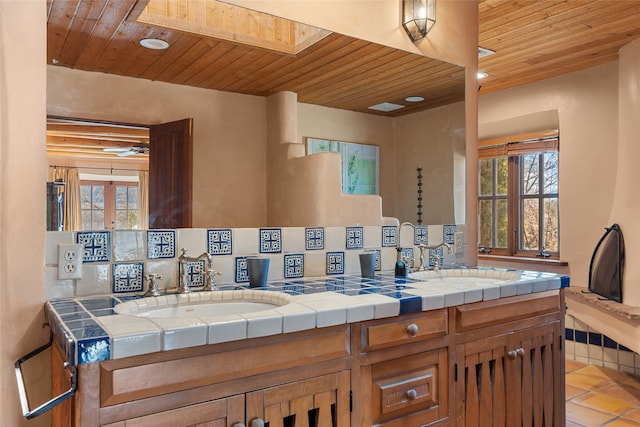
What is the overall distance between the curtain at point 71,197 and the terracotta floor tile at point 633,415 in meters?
3.12

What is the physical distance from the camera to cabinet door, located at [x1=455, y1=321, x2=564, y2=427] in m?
1.69

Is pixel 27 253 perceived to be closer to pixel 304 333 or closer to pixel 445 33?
pixel 304 333

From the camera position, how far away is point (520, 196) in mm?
4379

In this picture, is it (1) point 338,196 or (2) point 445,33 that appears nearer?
(1) point 338,196

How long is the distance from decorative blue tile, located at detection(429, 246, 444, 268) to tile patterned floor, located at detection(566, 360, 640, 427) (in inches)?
49.3

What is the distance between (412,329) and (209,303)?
675 millimetres

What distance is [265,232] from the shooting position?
1.85 m

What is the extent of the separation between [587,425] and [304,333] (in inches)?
89.8

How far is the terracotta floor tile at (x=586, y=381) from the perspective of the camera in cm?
328

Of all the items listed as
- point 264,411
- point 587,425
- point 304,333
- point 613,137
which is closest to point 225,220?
point 304,333

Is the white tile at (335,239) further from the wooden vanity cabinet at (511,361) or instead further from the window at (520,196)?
the window at (520,196)

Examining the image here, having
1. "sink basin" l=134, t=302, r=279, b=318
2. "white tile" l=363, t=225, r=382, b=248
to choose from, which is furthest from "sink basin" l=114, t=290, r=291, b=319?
"white tile" l=363, t=225, r=382, b=248

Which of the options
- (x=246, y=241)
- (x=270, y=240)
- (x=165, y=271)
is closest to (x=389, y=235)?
(x=270, y=240)

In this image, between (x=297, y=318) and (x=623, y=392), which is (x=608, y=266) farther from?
(x=297, y=318)
